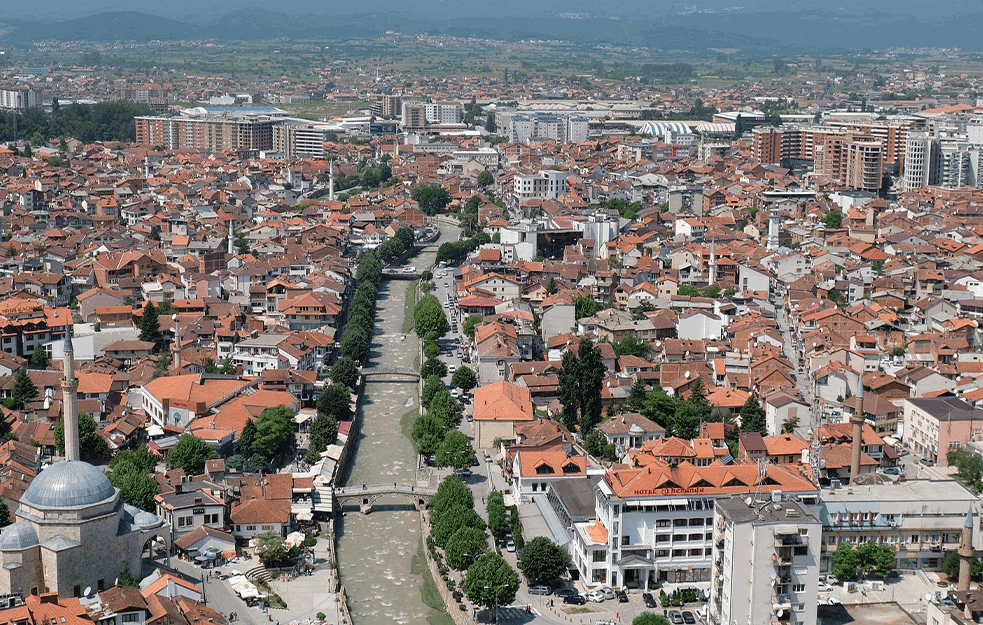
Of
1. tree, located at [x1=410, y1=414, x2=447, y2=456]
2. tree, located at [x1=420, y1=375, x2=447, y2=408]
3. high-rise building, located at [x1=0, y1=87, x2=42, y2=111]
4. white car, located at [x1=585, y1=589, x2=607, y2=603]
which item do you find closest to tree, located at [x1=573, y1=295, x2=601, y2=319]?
tree, located at [x1=420, y1=375, x2=447, y2=408]

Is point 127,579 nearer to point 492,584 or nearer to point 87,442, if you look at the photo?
point 492,584

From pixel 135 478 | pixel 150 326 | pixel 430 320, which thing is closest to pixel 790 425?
pixel 430 320

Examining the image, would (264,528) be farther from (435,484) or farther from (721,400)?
(721,400)

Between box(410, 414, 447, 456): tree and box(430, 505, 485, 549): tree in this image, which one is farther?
box(410, 414, 447, 456): tree

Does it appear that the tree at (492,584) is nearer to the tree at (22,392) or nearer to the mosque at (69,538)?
the mosque at (69,538)

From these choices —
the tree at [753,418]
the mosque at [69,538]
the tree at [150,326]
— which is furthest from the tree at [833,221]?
the mosque at [69,538]

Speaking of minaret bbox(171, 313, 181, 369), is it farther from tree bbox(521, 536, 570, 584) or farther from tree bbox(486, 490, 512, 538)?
tree bbox(521, 536, 570, 584)
